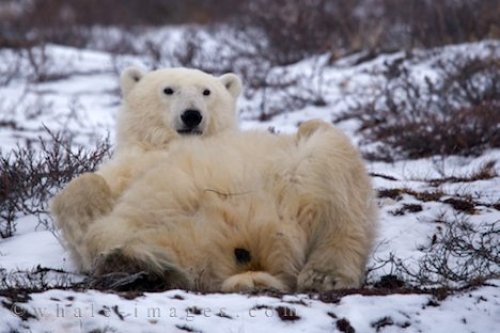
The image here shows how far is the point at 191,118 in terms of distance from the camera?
4609 millimetres

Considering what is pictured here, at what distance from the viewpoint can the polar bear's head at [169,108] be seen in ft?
15.2

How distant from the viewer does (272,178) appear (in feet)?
12.0

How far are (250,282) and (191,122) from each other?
59.1 inches

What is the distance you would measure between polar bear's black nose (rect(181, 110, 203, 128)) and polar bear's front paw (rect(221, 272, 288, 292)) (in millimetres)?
1405

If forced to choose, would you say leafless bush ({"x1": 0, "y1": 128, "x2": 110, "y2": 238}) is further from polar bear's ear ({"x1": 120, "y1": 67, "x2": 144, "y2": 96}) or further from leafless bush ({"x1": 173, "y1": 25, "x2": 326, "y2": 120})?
leafless bush ({"x1": 173, "y1": 25, "x2": 326, "y2": 120})

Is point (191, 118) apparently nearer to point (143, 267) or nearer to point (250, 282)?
point (143, 267)

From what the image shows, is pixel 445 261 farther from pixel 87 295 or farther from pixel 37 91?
pixel 37 91

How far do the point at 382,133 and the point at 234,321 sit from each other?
4.59 m

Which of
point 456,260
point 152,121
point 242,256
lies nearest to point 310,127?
point 242,256

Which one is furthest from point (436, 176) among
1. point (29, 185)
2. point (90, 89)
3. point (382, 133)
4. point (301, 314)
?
Answer: point (90, 89)

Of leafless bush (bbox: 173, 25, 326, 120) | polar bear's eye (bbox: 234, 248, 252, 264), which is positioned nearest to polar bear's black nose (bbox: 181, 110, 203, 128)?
polar bear's eye (bbox: 234, 248, 252, 264)

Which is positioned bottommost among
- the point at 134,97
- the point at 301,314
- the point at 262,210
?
the point at 301,314

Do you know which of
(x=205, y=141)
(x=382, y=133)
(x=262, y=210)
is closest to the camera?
(x=262, y=210)

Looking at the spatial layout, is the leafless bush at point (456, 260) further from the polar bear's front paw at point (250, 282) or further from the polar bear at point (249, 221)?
the polar bear's front paw at point (250, 282)
